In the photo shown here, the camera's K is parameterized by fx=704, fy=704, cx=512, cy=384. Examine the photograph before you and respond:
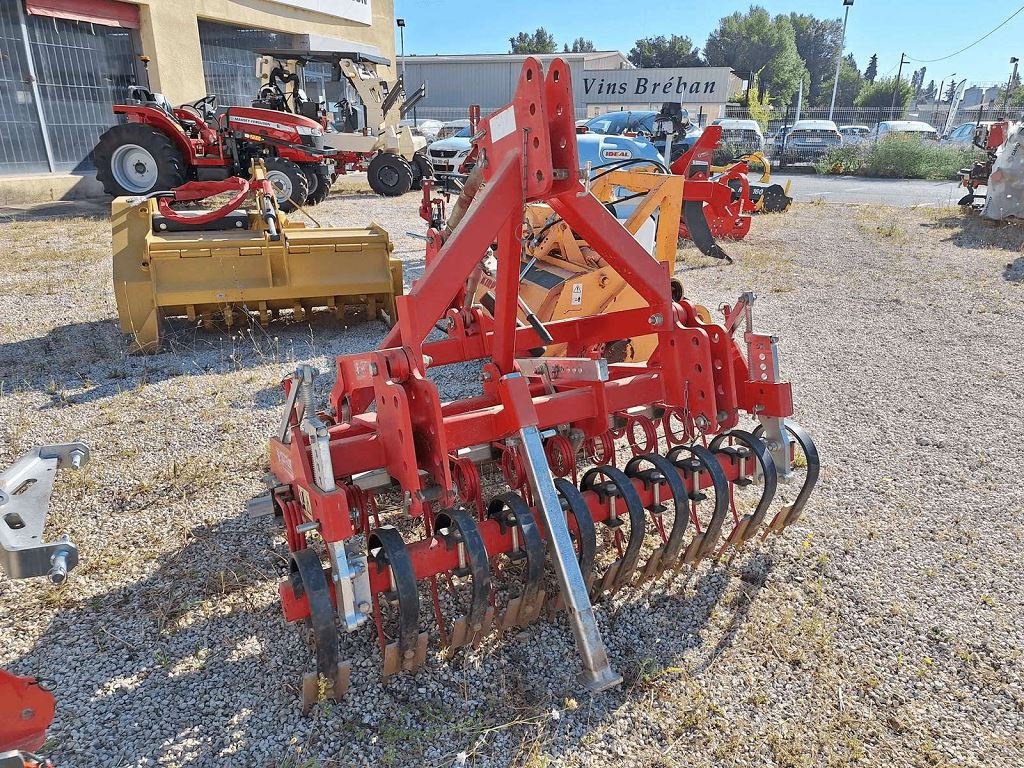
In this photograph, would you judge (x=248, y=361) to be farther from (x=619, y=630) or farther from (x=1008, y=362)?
(x=1008, y=362)

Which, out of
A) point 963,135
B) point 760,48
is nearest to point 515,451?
point 963,135

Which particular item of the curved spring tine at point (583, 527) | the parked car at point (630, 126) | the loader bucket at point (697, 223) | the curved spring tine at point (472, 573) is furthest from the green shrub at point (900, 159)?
the curved spring tine at point (472, 573)

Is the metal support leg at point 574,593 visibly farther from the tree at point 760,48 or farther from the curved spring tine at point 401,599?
the tree at point 760,48

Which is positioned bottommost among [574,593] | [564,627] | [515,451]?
[564,627]

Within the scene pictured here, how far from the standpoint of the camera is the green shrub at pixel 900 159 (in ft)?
73.5

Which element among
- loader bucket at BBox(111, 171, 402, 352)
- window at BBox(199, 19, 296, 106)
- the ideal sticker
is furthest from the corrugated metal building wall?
the ideal sticker

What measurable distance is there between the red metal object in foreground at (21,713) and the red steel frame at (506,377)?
0.68 metres

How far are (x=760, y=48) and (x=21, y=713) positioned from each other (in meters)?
85.1

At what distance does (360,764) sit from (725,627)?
60.5 inches

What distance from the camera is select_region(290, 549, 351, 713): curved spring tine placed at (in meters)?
2.21

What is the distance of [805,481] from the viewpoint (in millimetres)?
3146

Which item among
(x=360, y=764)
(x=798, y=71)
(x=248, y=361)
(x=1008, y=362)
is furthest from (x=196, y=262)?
A: (x=798, y=71)

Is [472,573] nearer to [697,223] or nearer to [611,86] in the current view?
[697,223]

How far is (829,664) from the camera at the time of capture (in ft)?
9.01
